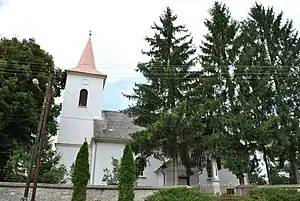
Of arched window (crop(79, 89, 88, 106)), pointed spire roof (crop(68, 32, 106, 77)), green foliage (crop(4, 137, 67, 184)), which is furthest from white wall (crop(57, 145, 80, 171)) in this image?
pointed spire roof (crop(68, 32, 106, 77))

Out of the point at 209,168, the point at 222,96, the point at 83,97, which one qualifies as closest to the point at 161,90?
the point at 222,96

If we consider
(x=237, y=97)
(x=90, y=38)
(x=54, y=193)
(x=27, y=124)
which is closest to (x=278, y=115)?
(x=237, y=97)

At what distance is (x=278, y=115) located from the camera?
17547 mm

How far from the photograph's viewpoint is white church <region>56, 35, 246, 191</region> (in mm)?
21750

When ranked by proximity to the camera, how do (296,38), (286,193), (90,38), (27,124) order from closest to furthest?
(286,193), (27,124), (296,38), (90,38)

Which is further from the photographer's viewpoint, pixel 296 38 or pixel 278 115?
pixel 296 38

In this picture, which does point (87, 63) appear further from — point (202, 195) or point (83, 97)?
point (202, 195)

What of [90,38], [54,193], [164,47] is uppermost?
[90,38]

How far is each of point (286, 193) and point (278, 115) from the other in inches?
292

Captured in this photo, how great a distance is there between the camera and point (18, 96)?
1794 centimetres

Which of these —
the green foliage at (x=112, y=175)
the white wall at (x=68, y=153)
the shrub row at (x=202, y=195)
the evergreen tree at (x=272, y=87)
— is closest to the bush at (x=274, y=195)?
the shrub row at (x=202, y=195)

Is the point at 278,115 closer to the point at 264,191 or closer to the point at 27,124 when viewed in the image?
the point at 264,191

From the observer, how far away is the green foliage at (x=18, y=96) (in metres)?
17.7

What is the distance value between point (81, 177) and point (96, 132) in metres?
11.2
